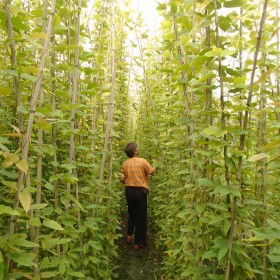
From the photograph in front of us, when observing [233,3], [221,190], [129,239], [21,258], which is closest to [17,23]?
[21,258]

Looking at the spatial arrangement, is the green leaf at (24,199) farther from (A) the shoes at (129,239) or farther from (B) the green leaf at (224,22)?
(A) the shoes at (129,239)

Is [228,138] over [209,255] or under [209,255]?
over

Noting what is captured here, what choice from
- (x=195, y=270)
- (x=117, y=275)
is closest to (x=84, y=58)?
(x=195, y=270)

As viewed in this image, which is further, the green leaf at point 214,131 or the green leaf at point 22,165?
the green leaf at point 214,131

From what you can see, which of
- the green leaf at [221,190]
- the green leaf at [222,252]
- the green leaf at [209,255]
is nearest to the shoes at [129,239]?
the green leaf at [209,255]

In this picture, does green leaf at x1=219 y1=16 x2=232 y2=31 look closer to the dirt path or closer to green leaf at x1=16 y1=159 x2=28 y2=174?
green leaf at x1=16 y1=159 x2=28 y2=174

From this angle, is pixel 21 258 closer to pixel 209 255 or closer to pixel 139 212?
pixel 209 255

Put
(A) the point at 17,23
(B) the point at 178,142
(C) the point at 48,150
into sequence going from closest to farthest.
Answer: (A) the point at 17,23
(C) the point at 48,150
(B) the point at 178,142

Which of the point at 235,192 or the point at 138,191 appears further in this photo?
the point at 138,191

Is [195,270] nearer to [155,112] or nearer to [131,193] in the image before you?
[131,193]

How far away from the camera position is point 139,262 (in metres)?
4.19

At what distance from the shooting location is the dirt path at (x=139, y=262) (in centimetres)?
376

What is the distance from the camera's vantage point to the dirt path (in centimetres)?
376

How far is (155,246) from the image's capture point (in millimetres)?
4602
